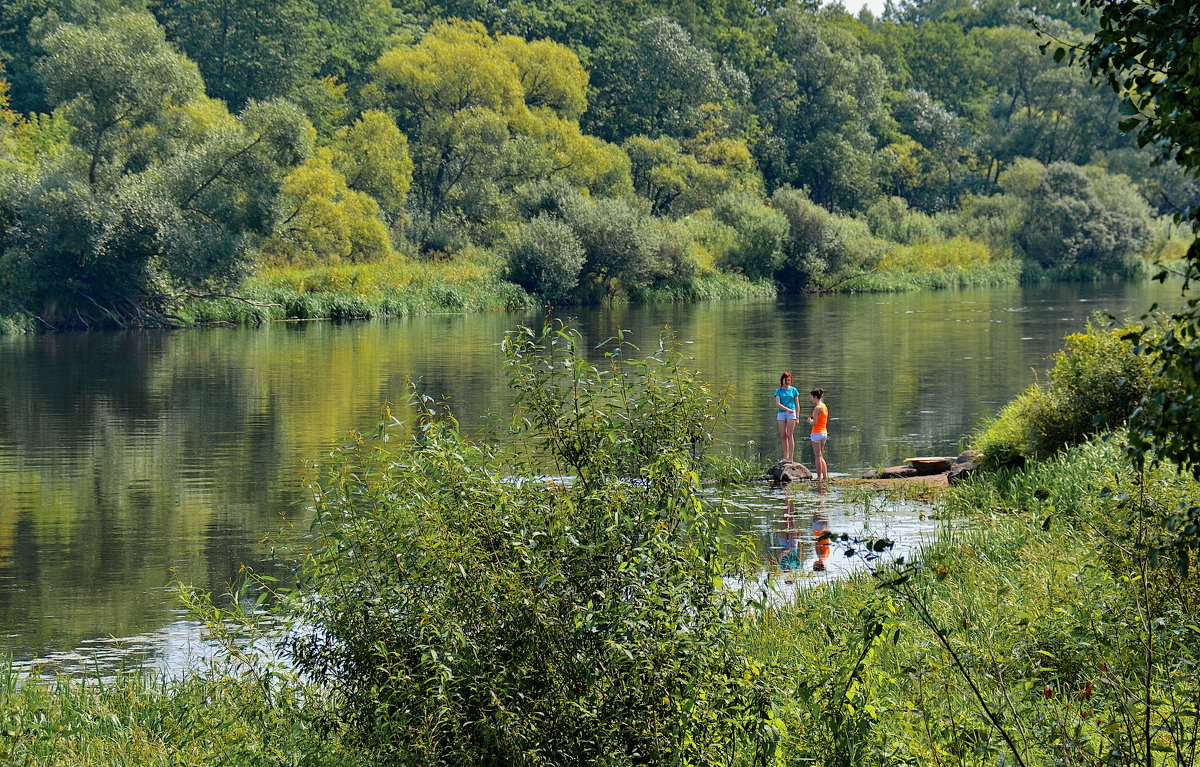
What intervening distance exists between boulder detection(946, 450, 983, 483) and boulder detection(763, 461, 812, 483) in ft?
6.73

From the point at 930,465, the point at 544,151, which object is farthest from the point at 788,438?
the point at 544,151

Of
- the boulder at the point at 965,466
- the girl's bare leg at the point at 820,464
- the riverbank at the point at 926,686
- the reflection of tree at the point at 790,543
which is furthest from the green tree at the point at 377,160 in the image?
the riverbank at the point at 926,686

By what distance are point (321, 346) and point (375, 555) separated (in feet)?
122

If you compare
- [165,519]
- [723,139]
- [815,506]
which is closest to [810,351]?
[815,506]

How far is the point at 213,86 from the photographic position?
82.2m

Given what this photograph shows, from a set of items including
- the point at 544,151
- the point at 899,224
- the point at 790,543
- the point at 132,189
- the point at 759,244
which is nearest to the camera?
the point at 790,543

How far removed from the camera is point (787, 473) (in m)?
19.2

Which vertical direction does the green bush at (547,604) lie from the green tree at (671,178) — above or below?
Answer: below

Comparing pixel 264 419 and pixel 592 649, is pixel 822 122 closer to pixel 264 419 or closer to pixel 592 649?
pixel 264 419

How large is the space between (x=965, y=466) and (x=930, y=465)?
1.20m

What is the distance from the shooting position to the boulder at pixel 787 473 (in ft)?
63.1

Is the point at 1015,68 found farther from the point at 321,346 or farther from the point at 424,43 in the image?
the point at 321,346

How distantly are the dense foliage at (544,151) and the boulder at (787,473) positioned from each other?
17642 millimetres

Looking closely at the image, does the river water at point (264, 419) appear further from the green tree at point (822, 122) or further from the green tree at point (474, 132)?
the green tree at point (822, 122)
